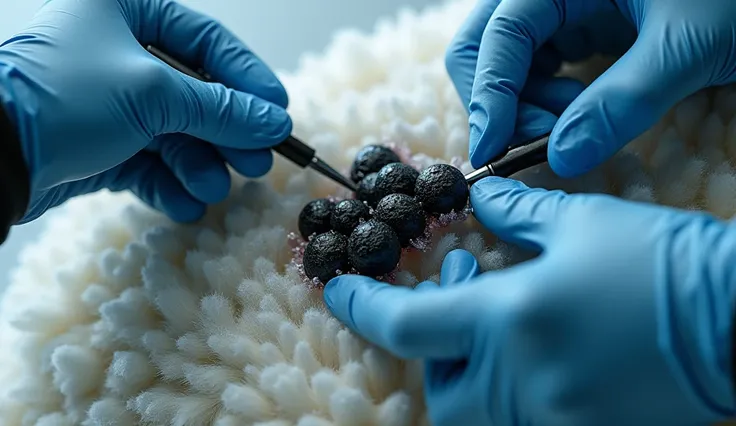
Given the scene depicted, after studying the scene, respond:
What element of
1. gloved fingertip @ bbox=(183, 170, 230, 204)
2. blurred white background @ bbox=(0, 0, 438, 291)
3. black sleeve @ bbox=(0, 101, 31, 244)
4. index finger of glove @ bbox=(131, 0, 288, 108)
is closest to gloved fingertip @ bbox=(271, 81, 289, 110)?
index finger of glove @ bbox=(131, 0, 288, 108)

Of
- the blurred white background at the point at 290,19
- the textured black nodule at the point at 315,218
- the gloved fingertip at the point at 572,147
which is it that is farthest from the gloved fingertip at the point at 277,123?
the blurred white background at the point at 290,19

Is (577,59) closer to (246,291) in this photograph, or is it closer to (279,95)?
(279,95)

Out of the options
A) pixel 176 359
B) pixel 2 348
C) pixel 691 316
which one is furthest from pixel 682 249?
pixel 2 348

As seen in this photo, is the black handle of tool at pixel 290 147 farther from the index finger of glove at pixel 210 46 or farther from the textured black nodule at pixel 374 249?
the textured black nodule at pixel 374 249

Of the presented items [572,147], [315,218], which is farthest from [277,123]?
[572,147]

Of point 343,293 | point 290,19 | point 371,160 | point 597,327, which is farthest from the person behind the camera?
point 290,19
